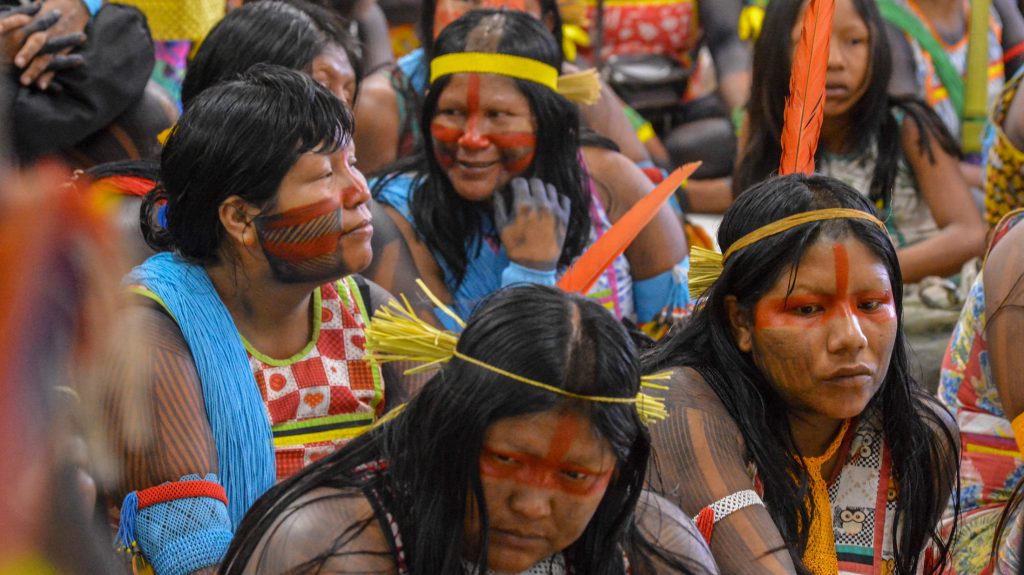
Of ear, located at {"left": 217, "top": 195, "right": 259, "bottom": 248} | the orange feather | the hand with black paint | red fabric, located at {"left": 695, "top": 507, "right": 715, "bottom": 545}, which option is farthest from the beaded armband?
the hand with black paint

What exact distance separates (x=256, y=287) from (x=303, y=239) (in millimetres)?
116

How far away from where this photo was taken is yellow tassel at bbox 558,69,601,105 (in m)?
3.41

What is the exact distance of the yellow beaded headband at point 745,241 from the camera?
231 centimetres

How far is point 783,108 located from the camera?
395cm

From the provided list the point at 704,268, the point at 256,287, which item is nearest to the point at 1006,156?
the point at 704,268

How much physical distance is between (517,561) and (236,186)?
0.89 meters

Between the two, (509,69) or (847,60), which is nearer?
(509,69)

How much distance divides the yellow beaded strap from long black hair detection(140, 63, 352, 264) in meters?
0.94

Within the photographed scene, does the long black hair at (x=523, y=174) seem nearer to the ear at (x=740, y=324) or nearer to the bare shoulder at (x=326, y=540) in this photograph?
the ear at (x=740, y=324)

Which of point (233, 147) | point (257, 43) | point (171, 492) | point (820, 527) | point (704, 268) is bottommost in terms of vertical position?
point (820, 527)

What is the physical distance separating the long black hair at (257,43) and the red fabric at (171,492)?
3.49 ft

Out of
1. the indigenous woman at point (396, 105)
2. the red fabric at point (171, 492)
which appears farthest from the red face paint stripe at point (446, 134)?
the red fabric at point (171, 492)

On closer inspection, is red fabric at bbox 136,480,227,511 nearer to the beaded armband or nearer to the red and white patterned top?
the red and white patterned top

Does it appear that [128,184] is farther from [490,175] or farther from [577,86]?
[577,86]
